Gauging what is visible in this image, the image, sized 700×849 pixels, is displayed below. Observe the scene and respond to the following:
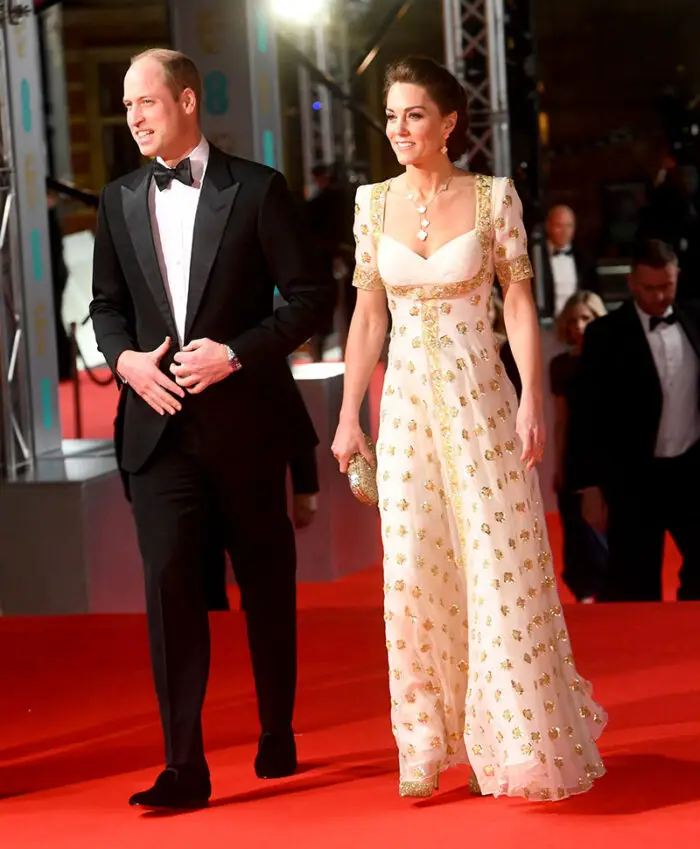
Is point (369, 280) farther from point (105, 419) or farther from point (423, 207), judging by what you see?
point (105, 419)

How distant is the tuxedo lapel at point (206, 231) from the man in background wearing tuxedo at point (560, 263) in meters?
6.98

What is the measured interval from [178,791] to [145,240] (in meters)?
1.19

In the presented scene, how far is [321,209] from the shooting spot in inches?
505

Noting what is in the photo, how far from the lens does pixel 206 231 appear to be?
3.63m

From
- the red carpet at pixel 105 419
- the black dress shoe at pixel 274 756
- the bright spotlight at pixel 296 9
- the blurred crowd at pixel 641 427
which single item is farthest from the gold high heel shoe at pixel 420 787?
the bright spotlight at pixel 296 9

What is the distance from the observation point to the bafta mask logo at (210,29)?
845 centimetres

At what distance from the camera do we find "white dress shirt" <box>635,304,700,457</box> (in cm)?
596

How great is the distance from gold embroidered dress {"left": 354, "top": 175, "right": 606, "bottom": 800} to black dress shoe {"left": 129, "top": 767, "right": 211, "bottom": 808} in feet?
1.44

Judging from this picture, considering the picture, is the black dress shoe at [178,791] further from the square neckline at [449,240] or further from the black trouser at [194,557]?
the square neckline at [449,240]

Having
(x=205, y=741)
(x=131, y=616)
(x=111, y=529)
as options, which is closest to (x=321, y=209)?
(x=111, y=529)

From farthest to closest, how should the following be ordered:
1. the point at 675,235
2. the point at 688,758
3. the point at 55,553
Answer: the point at 675,235 → the point at 55,553 → the point at 688,758

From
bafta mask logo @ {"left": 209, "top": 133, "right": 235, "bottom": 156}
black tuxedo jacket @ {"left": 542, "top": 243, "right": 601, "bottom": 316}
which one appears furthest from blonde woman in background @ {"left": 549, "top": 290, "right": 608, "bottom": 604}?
black tuxedo jacket @ {"left": 542, "top": 243, "right": 601, "bottom": 316}

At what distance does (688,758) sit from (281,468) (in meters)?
1.17

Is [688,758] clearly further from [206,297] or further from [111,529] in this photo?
[111,529]
